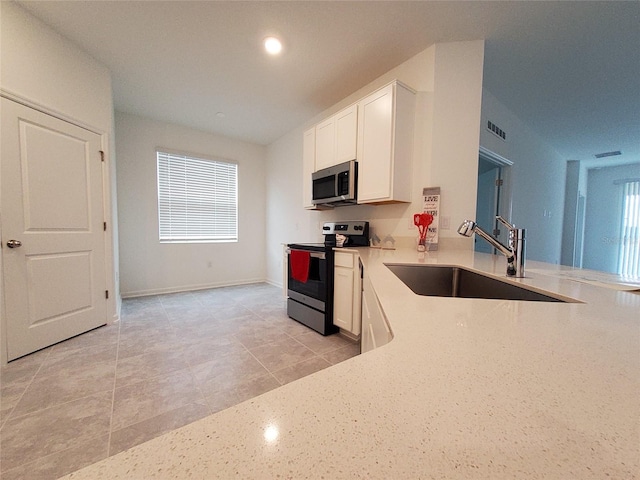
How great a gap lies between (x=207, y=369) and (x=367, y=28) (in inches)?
113

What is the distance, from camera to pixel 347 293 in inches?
88.8

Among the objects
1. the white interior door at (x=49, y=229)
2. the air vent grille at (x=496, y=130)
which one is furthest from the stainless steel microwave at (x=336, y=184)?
the white interior door at (x=49, y=229)

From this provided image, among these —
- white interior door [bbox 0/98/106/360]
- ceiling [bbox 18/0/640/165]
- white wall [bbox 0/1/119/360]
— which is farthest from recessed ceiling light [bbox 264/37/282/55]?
white interior door [bbox 0/98/106/360]

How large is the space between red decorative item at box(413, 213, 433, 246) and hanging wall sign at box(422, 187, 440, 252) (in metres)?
0.05

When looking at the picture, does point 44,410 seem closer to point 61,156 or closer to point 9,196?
point 9,196

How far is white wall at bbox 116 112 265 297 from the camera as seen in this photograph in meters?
3.62

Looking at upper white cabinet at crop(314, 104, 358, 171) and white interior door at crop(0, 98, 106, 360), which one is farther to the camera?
upper white cabinet at crop(314, 104, 358, 171)

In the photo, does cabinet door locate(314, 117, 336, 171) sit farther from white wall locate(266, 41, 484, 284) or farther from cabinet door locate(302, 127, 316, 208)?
white wall locate(266, 41, 484, 284)

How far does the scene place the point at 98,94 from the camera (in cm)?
248

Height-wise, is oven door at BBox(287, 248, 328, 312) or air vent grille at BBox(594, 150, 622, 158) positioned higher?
air vent grille at BBox(594, 150, 622, 158)

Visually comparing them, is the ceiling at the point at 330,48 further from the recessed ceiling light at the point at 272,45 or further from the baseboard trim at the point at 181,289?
the baseboard trim at the point at 181,289

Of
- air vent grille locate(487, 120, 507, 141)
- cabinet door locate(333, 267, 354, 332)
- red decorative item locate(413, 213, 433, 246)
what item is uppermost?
air vent grille locate(487, 120, 507, 141)

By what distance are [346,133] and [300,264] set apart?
144 cm

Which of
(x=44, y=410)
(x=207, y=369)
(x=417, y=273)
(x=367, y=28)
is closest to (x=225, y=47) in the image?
(x=367, y=28)
